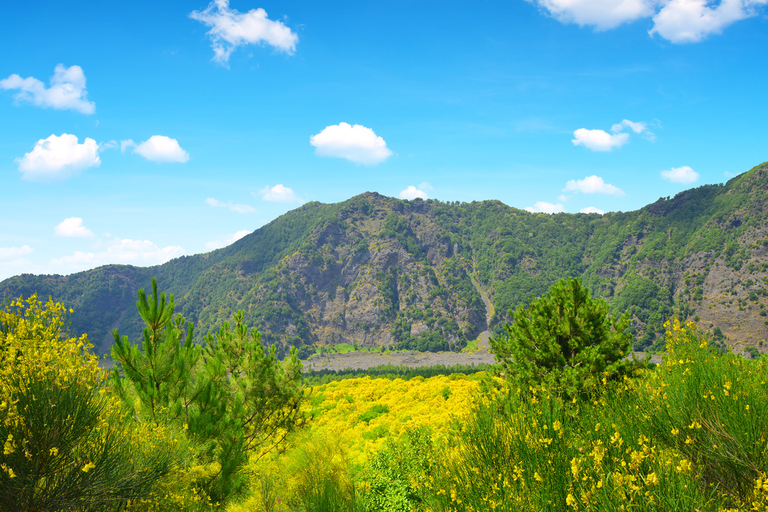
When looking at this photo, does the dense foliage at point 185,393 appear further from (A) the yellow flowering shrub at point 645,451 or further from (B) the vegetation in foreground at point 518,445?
(A) the yellow flowering shrub at point 645,451

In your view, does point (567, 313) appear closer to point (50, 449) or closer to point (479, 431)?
point (479, 431)

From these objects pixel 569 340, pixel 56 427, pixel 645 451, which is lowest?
pixel 569 340

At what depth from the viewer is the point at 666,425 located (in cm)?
546

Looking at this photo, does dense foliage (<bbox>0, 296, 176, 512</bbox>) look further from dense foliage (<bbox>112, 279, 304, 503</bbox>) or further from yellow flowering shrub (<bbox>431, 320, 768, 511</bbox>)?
yellow flowering shrub (<bbox>431, 320, 768, 511</bbox>)

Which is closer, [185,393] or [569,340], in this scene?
[185,393]

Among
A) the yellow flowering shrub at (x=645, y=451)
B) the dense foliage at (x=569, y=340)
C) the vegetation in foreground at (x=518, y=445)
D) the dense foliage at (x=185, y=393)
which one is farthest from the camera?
the dense foliage at (x=569, y=340)

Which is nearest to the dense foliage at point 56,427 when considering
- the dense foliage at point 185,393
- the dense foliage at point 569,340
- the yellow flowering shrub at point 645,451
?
the dense foliage at point 185,393

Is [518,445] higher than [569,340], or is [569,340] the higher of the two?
[569,340]

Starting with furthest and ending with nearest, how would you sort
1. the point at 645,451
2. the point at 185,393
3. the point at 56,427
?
the point at 185,393 → the point at 56,427 → the point at 645,451

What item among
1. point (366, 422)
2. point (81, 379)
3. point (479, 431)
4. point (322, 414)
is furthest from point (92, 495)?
point (322, 414)

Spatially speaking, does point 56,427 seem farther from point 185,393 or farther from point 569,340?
point 569,340

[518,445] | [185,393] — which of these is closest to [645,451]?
[518,445]


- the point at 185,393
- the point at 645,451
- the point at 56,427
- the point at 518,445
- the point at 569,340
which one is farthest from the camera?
the point at 569,340

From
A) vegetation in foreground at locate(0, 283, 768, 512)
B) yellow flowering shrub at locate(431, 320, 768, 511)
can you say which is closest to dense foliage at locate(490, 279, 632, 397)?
vegetation in foreground at locate(0, 283, 768, 512)
